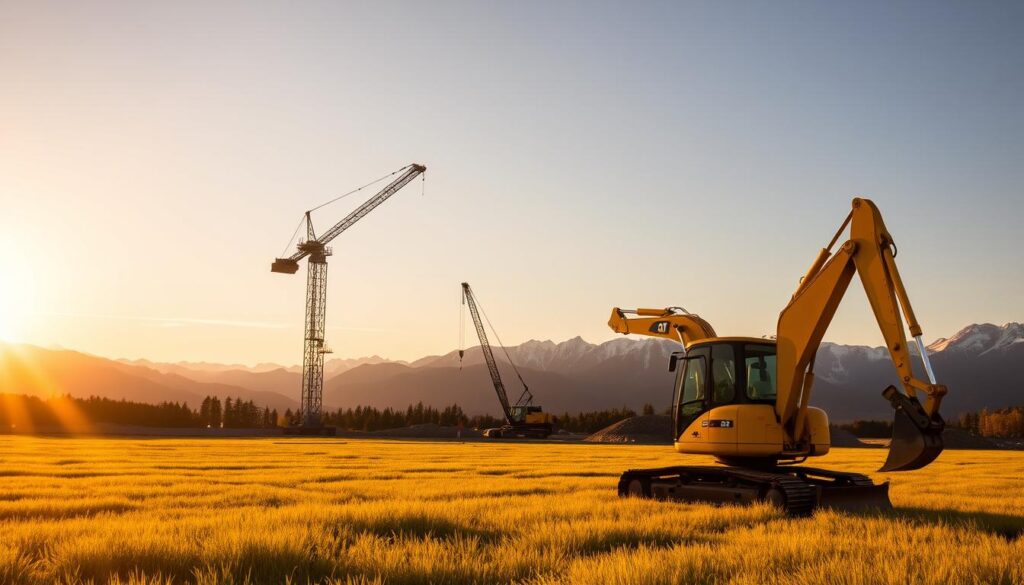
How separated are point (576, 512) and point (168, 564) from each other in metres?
7.51

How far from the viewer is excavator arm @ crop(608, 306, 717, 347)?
21516mm

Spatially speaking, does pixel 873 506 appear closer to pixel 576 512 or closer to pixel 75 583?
pixel 576 512

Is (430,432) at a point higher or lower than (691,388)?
lower

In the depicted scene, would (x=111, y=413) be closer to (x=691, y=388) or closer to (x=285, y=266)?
(x=285, y=266)

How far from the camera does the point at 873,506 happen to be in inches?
636

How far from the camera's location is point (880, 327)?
50.3 feet

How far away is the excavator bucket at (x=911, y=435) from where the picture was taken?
45.2 ft

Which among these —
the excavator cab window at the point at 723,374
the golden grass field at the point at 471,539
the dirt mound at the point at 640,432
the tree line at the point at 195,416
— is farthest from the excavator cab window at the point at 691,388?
the tree line at the point at 195,416

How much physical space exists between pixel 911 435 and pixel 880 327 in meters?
2.25

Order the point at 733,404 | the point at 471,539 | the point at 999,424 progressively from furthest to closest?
1. the point at 999,424
2. the point at 733,404
3. the point at 471,539

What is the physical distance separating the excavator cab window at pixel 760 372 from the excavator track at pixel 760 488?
1.66 metres

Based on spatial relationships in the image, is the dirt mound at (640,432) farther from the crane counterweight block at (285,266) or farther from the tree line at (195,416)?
the crane counterweight block at (285,266)

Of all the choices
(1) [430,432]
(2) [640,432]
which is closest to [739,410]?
(2) [640,432]

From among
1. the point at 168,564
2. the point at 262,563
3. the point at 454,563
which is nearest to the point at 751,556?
the point at 454,563
